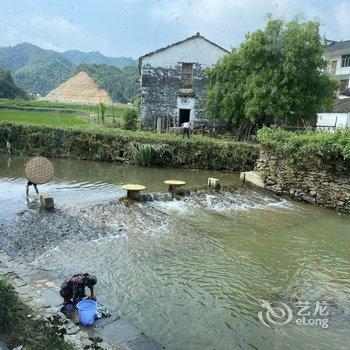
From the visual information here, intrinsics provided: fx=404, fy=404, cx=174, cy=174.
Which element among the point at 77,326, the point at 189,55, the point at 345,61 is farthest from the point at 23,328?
the point at 345,61

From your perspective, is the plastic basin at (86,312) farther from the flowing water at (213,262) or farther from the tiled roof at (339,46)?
the tiled roof at (339,46)

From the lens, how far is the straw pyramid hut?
261 ft

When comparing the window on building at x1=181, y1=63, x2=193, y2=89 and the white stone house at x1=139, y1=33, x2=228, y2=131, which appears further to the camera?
the window on building at x1=181, y1=63, x2=193, y2=89

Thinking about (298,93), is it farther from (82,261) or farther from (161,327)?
(161,327)

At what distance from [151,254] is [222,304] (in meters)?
2.82

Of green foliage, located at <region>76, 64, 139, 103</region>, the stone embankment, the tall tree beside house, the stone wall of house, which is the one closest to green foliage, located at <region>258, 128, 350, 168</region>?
the stone wall of house

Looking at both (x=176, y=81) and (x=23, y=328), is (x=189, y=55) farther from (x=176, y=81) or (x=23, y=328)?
(x=23, y=328)

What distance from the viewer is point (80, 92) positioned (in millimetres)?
82562

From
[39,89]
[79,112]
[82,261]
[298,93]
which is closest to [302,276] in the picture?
[82,261]

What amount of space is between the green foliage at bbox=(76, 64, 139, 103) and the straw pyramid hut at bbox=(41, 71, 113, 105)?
9.37ft

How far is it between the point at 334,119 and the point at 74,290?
83.5 ft

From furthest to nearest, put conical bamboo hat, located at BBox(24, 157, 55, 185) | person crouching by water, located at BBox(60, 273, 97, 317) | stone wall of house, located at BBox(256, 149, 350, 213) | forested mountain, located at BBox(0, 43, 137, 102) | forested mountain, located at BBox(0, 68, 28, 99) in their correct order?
1. forested mountain, located at BBox(0, 43, 137, 102)
2. forested mountain, located at BBox(0, 68, 28, 99)
3. stone wall of house, located at BBox(256, 149, 350, 213)
4. conical bamboo hat, located at BBox(24, 157, 55, 185)
5. person crouching by water, located at BBox(60, 273, 97, 317)

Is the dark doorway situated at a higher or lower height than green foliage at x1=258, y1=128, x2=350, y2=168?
higher

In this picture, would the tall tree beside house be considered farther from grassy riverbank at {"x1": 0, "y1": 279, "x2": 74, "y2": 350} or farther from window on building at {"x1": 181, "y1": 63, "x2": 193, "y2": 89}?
grassy riverbank at {"x1": 0, "y1": 279, "x2": 74, "y2": 350}
